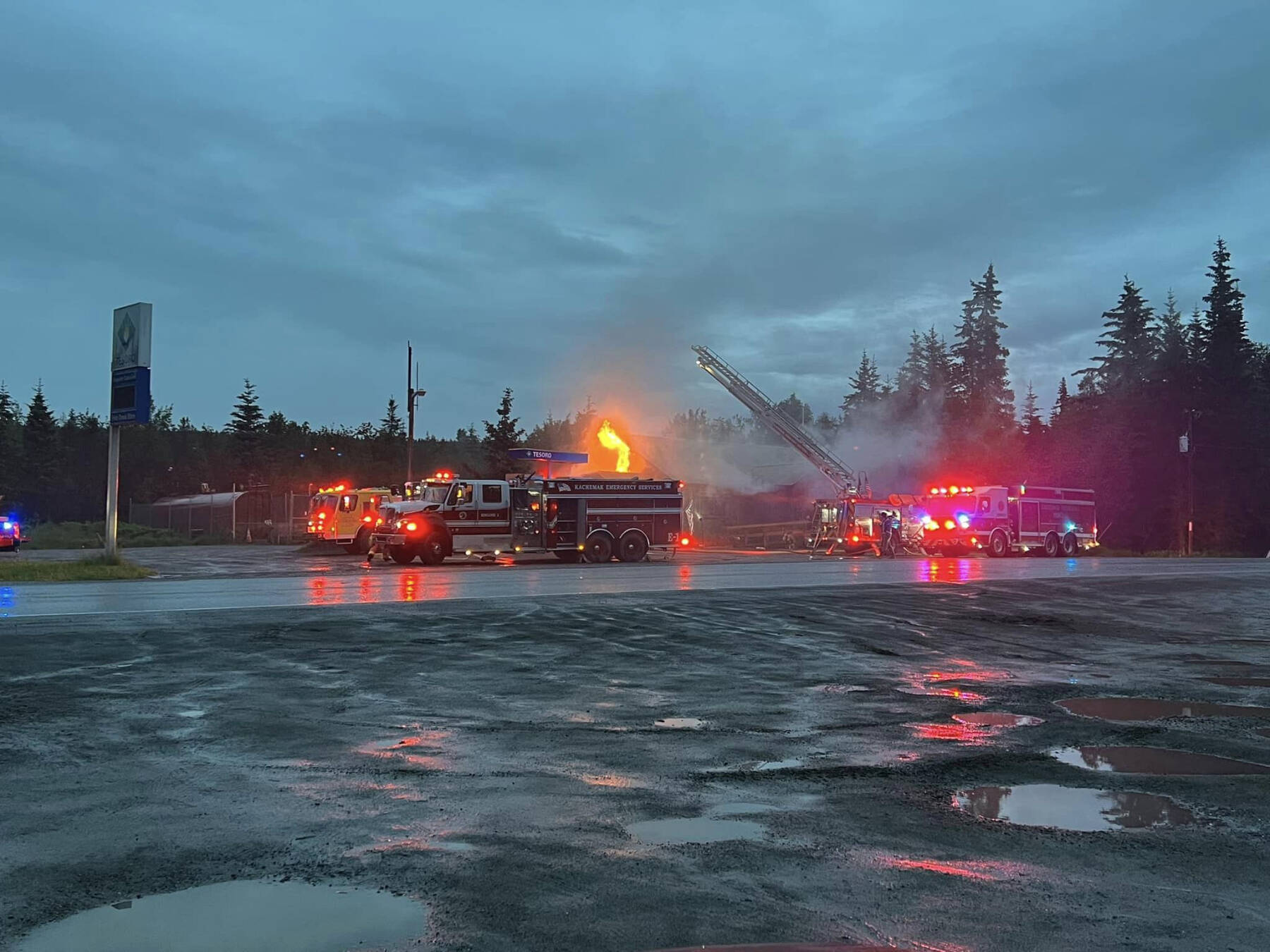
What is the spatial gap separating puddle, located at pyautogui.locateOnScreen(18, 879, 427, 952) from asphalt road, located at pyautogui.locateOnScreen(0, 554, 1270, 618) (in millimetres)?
11331

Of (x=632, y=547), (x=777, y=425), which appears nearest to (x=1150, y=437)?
(x=777, y=425)

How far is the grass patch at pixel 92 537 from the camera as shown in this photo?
151 feet

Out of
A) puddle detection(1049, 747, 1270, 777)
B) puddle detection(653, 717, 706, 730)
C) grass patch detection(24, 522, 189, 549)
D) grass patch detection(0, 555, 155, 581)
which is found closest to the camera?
puddle detection(1049, 747, 1270, 777)

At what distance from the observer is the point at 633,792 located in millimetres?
5488

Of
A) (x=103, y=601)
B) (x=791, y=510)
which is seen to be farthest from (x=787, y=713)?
(x=791, y=510)

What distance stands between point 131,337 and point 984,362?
7058cm

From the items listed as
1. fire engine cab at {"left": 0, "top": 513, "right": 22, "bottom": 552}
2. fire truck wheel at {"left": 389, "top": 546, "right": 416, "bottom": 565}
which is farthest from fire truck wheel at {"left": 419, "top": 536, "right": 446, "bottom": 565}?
fire engine cab at {"left": 0, "top": 513, "right": 22, "bottom": 552}

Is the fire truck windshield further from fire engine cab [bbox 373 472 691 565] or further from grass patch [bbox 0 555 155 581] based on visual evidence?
grass patch [bbox 0 555 155 581]

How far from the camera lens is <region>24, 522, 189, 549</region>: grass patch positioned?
45.9 m

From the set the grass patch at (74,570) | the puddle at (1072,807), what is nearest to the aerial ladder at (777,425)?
the grass patch at (74,570)

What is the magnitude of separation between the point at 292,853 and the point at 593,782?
182 centimetres

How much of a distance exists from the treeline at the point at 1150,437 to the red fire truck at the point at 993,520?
18.6 m

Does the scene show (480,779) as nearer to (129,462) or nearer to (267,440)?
(267,440)

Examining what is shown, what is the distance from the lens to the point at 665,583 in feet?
68.8
